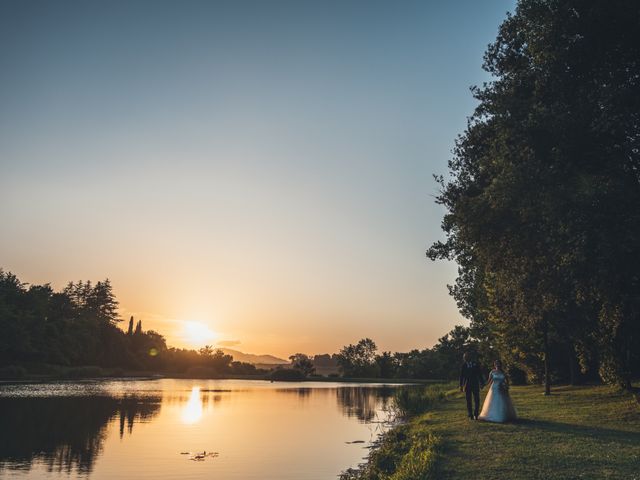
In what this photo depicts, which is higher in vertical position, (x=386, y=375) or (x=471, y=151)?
(x=471, y=151)

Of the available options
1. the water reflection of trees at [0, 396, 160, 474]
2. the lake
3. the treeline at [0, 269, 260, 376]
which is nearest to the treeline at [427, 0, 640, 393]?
the lake

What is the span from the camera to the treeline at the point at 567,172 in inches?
687

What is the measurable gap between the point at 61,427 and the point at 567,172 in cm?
2447

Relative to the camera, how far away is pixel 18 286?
9612 cm

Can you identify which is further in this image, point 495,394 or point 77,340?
point 77,340

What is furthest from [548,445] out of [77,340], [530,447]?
[77,340]

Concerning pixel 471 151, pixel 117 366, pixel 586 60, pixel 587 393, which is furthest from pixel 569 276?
pixel 117 366

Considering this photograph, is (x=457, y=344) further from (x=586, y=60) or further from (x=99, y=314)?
(x=586, y=60)

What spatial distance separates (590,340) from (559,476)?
2053 centimetres

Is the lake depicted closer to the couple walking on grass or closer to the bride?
the couple walking on grass

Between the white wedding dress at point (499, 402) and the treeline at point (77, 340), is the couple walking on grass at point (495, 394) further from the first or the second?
the treeline at point (77, 340)

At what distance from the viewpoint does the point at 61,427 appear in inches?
1048

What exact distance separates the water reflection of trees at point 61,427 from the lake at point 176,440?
0.11 ft

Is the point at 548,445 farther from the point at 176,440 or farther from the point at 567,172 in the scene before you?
the point at 176,440
